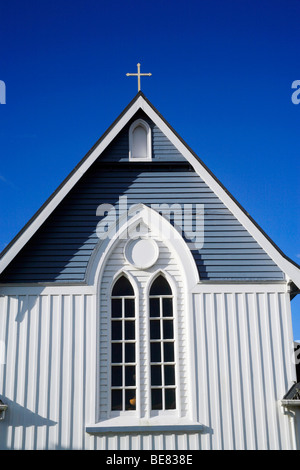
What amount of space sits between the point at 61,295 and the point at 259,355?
4.41 meters

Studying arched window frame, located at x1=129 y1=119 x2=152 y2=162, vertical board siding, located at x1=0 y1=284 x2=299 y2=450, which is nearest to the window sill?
vertical board siding, located at x1=0 y1=284 x2=299 y2=450

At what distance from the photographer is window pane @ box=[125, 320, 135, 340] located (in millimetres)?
12188

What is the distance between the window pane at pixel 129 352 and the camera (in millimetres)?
12016

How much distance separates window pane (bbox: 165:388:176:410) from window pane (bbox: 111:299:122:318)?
1901mm

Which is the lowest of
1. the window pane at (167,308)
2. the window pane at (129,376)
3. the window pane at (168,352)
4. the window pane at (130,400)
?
the window pane at (130,400)

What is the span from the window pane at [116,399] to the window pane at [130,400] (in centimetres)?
12

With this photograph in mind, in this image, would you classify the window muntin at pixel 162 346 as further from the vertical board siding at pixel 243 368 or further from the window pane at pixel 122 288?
Answer: the vertical board siding at pixel 243 368

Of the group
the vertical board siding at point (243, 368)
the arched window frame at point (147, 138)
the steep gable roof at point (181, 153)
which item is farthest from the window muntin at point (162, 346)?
the arched window frame at point (147, 138)

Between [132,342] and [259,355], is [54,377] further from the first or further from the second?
[259,355]

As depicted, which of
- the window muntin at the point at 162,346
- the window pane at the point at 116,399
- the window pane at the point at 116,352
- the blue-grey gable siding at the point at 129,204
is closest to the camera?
the window pane at the point at 116,399

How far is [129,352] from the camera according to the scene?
1206cm

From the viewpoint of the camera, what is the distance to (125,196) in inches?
520

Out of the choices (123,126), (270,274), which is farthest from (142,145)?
(270,274)

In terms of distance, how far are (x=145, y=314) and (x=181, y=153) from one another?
12.8ft
